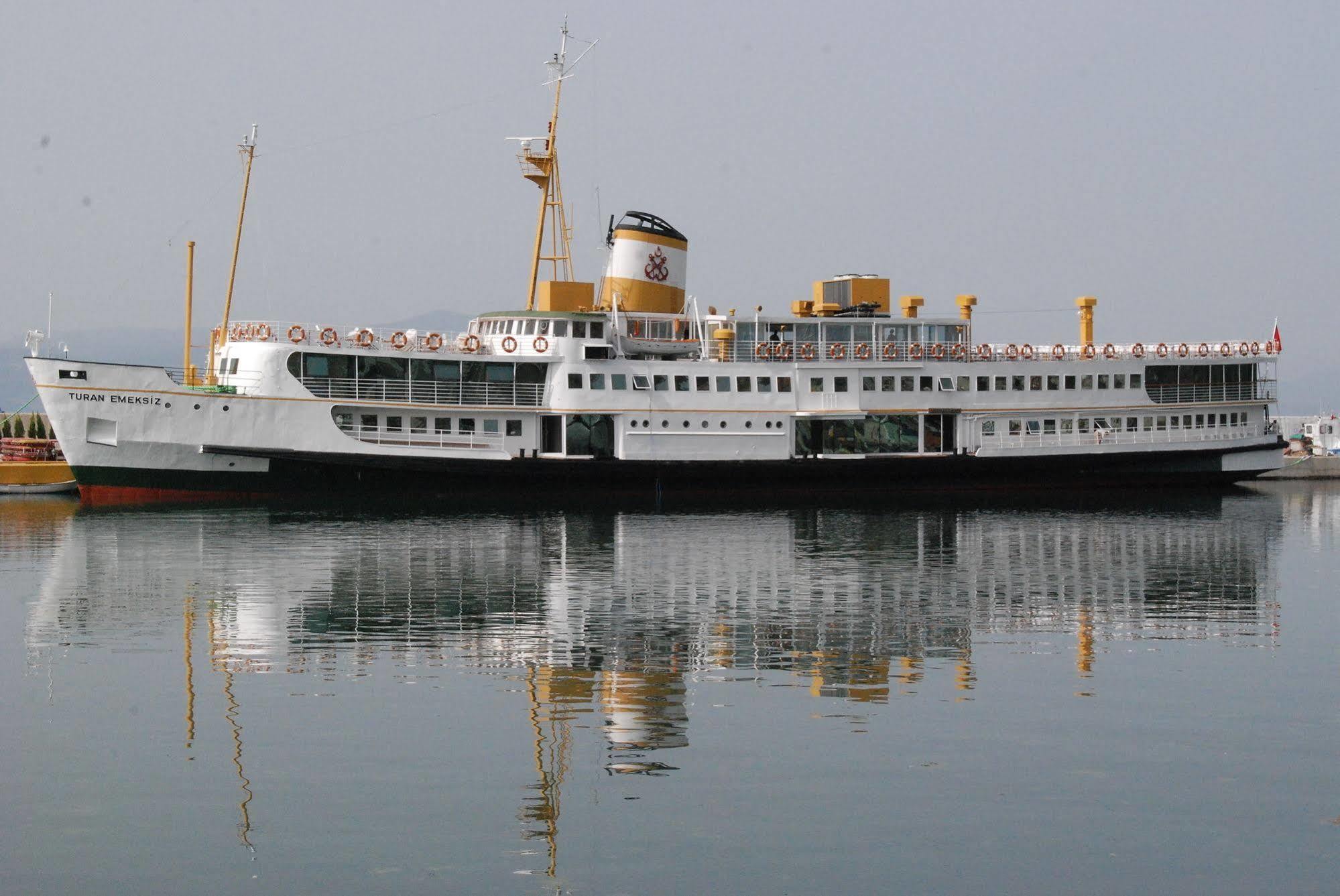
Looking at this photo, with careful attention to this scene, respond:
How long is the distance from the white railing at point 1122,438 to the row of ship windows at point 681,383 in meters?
7.97

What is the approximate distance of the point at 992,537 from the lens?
32.0 metres

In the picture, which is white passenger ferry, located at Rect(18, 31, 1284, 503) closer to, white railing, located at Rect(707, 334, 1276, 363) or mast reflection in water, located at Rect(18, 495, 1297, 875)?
white railing, located at Rect(707, 334, 1276, 363)

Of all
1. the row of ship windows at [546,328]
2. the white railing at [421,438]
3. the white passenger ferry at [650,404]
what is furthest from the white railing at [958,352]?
the white railing at [421,438]

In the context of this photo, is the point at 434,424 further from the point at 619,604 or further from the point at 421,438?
the point at 619,604

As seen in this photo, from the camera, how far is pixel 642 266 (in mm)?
46812

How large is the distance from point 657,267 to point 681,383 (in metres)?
5.01

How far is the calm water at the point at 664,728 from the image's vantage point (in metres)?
9.84

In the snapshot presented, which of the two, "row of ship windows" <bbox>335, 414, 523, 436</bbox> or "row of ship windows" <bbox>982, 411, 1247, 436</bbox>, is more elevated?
"row of ship windows" <bbox>982, 411, 1247, 436</bbox>

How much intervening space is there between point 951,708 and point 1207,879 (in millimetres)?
4610

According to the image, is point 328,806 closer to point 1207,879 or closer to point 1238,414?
point 1207,879

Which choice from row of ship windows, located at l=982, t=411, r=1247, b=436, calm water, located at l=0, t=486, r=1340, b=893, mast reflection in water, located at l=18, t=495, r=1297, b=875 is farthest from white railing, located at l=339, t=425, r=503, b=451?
row of ship windows, located at l=982, t=411, r=1247, b=436

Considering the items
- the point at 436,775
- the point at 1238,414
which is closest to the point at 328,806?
the point at 436,775

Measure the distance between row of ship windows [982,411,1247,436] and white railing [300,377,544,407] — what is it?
16.3 meters

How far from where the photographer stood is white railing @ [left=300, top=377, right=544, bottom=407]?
135ft
